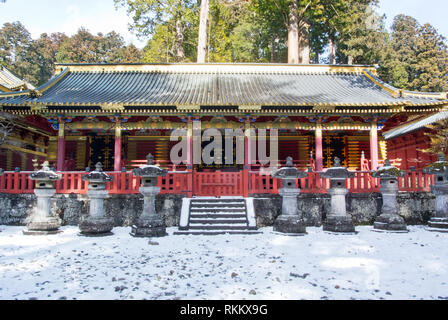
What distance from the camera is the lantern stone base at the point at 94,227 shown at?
27.7ft

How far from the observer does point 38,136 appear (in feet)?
A: 55.5

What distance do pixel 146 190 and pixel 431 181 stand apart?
10.1m

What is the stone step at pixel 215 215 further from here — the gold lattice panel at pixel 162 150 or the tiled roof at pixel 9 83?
the tiled roof at pixel 9 83

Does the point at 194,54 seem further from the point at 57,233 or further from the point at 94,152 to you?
the point at 57,233

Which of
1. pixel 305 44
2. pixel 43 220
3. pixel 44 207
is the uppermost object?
pixel 305 44

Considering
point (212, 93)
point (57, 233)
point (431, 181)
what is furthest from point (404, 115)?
point (57, 233)

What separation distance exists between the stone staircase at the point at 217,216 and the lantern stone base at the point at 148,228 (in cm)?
63

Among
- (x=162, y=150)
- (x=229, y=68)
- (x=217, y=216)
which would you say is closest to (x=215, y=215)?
(x=217, y=216)

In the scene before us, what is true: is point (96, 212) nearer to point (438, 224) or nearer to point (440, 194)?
point (438, 224)

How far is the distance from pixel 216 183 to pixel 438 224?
7383 millimetres

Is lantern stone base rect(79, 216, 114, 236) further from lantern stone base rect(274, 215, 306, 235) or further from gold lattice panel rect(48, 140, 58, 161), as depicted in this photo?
gold lattice panel rect(48, 140, 58, 161)

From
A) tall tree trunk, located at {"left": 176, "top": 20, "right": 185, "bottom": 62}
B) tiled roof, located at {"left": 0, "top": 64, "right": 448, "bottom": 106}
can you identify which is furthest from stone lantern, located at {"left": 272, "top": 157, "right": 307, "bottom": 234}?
tall tree trunk, located at {"left": 176, "top": 20, "right": 185, "bottom": 62}

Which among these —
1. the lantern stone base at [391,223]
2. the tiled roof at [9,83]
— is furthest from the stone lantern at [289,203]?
the tiled roof at [9,83]

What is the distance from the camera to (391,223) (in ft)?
30.1
